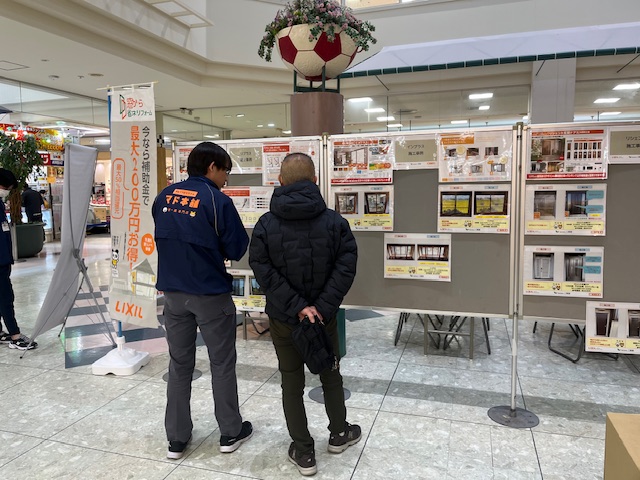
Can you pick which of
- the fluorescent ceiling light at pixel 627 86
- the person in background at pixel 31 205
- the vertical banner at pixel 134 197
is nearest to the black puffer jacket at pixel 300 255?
the vertical banner at pixel 134 197

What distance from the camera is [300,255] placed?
87.1 inches

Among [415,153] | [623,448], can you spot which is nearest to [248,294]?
[415,153]

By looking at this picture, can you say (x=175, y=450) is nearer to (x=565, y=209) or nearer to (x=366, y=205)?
(x=366, y=205)

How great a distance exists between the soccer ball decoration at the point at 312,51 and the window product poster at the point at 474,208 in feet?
4.08

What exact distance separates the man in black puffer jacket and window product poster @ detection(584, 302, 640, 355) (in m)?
1.45

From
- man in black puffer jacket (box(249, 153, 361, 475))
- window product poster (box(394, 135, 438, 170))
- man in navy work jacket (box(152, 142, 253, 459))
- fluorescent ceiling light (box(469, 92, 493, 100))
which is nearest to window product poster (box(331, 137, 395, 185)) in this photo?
window product poster (box(394, 135, 438, 170))

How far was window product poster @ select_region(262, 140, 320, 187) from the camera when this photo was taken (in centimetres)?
307

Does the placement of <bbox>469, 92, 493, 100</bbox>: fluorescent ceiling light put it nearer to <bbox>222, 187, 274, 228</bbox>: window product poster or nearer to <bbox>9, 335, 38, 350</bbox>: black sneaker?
<bbox>222, 187, 274, 228</bbox>: window product poster

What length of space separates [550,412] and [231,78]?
7817mm

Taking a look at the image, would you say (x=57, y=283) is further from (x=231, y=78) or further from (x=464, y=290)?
(x=231, y=78)

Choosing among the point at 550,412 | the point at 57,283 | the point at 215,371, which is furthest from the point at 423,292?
the point at 57,283

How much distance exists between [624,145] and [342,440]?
7.08ft

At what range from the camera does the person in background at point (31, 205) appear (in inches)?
391

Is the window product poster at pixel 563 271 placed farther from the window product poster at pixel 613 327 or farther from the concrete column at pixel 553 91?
the concrete column at pixel 553 91
